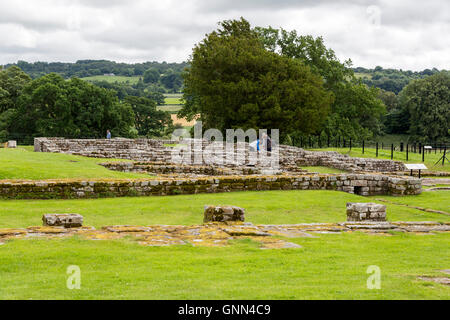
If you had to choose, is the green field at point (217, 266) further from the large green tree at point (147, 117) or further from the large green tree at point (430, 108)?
the large green tree at point (147, 117)

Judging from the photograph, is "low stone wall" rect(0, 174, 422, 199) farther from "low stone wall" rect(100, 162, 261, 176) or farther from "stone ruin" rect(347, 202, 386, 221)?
"stone ruin" rect(347, 202, 386, 221)

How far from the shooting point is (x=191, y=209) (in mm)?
14344

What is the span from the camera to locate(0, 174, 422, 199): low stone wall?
15.6m

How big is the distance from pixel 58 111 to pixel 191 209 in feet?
169

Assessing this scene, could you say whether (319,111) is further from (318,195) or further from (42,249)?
(42,249)

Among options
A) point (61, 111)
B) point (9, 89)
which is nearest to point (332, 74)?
point (61, 111)

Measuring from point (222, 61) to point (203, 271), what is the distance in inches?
1738

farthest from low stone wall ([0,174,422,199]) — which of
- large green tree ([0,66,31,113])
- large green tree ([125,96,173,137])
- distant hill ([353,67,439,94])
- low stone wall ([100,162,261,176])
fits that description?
distant hill ([353,67,439,94])

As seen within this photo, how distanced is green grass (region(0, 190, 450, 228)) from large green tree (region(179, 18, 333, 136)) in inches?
1208

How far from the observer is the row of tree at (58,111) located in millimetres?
60188

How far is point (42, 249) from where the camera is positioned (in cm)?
789

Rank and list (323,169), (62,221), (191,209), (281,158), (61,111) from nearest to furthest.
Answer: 1. (62,221)
2. (191,209)
3. (323,169)
4. (281,158)
5. (61,111)

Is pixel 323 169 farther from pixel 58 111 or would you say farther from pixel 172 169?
pixel 58 111

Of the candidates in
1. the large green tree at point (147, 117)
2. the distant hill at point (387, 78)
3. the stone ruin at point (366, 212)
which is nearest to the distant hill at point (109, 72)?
the distant hill at point (387, 78)
